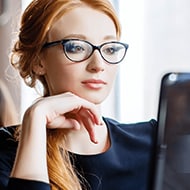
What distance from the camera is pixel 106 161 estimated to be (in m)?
0.94

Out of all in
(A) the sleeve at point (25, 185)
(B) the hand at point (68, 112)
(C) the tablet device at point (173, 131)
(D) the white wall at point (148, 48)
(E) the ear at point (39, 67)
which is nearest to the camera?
(C) the tablet device at point (173, 131)

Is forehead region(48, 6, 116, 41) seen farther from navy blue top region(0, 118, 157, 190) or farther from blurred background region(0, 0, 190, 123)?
blurred background region(0, 0, 190, 123)

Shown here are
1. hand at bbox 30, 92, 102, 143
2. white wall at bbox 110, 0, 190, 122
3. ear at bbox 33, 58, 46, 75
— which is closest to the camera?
hand at bbox 30, 92, 102, 143

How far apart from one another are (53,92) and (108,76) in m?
0.12

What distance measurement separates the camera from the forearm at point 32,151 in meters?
0.75

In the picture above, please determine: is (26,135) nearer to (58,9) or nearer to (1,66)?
(58,9)

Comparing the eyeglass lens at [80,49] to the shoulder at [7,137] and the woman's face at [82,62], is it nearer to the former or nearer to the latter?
the woman's face at [82,62]

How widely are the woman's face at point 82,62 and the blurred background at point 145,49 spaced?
42cm

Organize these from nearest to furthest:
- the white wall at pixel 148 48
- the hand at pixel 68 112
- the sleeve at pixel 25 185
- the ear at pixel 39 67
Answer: the sleeve at pixel 25 185 < the hand at pixel 68 112 < the ear at pixel 39 67 < the white wall at pixel 148 48

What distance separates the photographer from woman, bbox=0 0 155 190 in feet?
2.85

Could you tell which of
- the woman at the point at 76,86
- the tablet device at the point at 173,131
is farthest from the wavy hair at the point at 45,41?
the tablet device at the point at 173,131

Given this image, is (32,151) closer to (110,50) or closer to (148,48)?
(110,50)

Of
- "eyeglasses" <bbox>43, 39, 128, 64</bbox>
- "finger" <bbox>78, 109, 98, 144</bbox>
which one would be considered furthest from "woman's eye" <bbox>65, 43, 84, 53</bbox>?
"finger" <bbox>78, 109, 98, 144</bbox>

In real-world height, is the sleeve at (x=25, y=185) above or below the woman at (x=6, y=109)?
below
